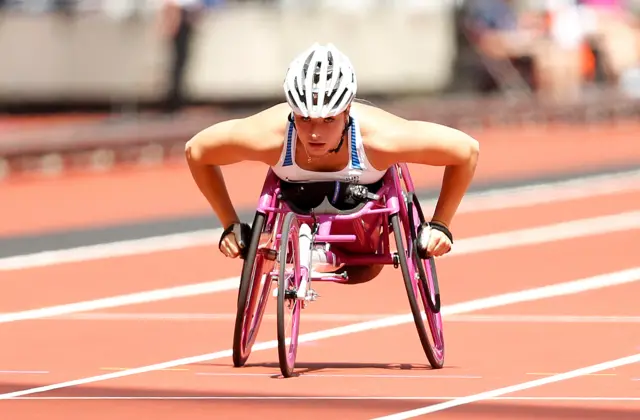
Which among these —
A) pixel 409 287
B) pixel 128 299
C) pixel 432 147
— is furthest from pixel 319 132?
pixel 128 299

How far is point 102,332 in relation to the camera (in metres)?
11.8

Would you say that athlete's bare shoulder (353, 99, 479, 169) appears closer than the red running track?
No

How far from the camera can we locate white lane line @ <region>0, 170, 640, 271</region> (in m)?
16.1

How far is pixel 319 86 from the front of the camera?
9375 millimetres

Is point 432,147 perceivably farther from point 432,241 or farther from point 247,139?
point 247,139

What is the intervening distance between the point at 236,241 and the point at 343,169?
2.02ft

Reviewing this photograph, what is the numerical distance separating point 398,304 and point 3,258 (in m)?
4.19

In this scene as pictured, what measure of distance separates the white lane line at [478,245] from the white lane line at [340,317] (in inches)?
11.2

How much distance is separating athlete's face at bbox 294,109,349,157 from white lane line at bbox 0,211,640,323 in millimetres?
3521

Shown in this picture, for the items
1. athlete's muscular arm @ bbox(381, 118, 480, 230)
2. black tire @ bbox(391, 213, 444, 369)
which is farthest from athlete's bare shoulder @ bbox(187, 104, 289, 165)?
black tire @ bbox(391, 213, 444, 369)

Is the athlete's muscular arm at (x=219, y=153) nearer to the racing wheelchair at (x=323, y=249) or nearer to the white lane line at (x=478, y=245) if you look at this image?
the racing wheelchair at (x=323, y=249)

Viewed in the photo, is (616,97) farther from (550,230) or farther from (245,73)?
(550,230)

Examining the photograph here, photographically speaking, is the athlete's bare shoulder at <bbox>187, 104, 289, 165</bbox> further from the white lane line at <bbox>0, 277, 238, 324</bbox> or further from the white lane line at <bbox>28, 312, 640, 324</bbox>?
the white lane line at <bbox>0, 277, 238, 324</bbox>

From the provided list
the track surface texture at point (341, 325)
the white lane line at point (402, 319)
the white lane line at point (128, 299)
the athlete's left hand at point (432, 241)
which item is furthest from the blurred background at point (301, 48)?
the athlete's left hand at point (432, 241)
